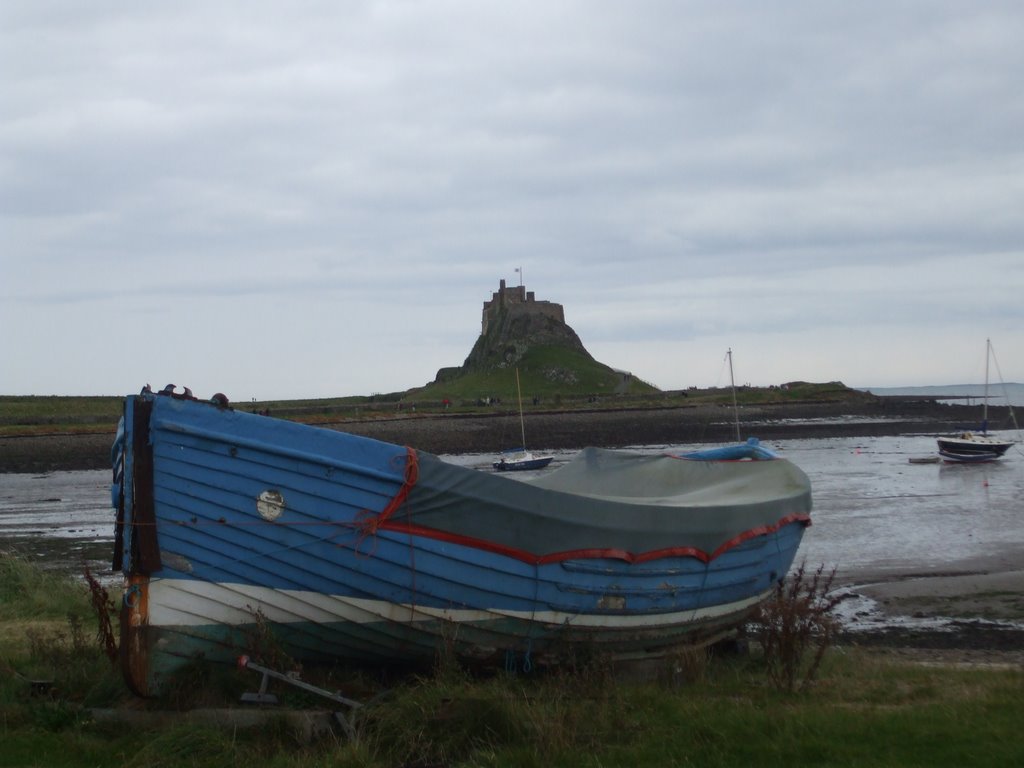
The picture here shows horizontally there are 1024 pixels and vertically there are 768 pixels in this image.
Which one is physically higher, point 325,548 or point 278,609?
point 325,548

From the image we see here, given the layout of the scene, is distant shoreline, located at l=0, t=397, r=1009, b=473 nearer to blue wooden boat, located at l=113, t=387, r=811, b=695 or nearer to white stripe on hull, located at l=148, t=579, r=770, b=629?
blue wooden boat, located at l=113, t=387, r=811, b=695

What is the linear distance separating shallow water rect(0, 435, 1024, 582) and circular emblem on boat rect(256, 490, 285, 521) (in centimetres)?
1000

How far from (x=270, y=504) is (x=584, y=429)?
6074cm

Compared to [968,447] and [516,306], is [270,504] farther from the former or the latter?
[516,306]

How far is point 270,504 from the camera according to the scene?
789cm

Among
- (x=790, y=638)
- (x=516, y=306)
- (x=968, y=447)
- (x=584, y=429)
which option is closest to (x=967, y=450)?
(x=968, y=447)

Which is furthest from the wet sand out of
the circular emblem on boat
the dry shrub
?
the circular emblem on boat

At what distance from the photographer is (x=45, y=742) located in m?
7.17

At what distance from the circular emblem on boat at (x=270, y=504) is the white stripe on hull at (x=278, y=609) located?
0.58 m

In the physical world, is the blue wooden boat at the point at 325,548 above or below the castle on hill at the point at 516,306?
below

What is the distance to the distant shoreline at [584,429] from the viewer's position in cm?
5716

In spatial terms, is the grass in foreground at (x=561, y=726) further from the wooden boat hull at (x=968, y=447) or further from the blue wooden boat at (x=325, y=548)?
the wooden boat hull at (x=968, y=447)

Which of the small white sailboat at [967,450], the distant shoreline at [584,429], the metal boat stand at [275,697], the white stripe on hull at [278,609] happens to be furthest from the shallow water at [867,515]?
the metal boat stand at [275,697]

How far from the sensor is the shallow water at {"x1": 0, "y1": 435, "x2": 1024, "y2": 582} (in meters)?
20.4
